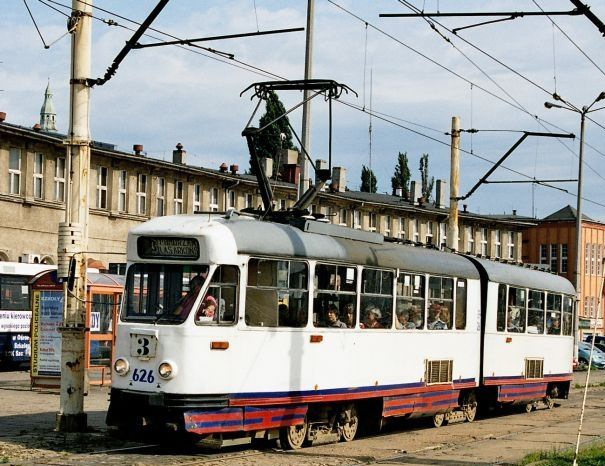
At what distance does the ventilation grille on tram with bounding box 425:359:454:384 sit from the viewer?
19.9 m

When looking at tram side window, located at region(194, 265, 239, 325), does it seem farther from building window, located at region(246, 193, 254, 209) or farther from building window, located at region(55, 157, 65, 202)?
building window, located at region(246, 193, 254, 209)

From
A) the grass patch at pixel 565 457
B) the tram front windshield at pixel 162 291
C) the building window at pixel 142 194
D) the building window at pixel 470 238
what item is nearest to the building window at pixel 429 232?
the building window at pixel 470 238

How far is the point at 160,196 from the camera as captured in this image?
53.3 meters

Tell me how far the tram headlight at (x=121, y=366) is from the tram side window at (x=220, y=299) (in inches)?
43.7

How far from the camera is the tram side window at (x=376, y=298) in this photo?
1773 centimetres

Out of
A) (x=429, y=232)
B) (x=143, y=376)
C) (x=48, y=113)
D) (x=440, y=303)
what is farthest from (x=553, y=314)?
(x=48, y=113)

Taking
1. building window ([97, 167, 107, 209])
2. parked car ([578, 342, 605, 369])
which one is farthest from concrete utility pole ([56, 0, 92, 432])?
parked car ([578, 342, 605, 369])

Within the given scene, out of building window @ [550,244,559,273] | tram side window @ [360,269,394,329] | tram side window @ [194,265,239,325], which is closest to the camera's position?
tram side window @ [194,265,239,325]

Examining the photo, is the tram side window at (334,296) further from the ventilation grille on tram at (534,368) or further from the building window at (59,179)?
the building window at (59,179)

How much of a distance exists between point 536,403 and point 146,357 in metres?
14.6

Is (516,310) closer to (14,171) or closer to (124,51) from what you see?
(124,51)

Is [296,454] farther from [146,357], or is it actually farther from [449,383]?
[449,383]

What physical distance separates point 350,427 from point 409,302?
8.47 ft

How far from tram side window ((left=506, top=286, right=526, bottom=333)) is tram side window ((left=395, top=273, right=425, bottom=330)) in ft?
14.6
